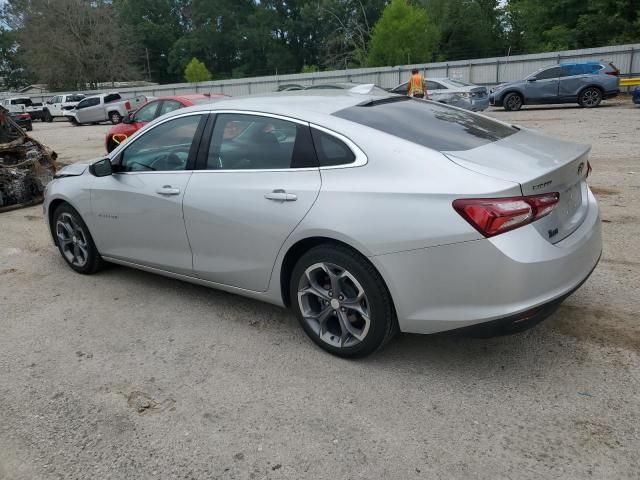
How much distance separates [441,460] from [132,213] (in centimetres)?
304

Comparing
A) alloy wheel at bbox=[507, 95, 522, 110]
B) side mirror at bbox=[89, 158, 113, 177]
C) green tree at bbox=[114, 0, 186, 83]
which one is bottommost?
alloy wheel at bbox=[507, 95, 522, 110]

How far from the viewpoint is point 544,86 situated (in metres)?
19.8

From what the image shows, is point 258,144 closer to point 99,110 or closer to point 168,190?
point 168,190

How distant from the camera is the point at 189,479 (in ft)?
8.30

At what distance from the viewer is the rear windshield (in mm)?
3324

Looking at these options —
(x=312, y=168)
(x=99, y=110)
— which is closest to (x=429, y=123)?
(x=312, y=168)

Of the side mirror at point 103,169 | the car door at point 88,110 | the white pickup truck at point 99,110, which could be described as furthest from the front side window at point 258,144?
the car door at point 88,110

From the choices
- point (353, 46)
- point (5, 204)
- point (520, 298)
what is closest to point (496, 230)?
point (520, 298)

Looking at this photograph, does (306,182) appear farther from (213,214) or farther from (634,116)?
(634,116)

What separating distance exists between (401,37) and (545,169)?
45672 mm

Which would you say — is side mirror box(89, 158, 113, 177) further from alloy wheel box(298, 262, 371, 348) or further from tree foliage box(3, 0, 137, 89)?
tree foliage box(3, 0, 137, 89)

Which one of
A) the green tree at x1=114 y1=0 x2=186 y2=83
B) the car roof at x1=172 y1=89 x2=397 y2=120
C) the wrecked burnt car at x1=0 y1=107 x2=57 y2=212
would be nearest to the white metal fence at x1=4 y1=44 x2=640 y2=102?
the wrecked burnt car at x1=0 y1=107 x2=57 y2=212

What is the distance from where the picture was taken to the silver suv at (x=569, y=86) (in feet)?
62.4

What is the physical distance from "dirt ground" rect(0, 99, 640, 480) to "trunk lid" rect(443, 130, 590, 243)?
2.76 feet
